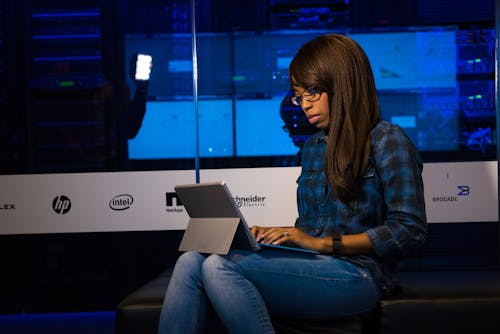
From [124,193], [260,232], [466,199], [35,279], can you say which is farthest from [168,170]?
[260,232]

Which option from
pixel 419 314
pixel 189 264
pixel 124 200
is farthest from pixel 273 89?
pixel 189 264

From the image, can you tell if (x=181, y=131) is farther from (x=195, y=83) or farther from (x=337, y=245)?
(x=337, y=245)

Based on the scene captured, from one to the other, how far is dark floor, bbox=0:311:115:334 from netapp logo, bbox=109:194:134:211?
1.98 feet

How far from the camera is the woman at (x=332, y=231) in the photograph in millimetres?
1816

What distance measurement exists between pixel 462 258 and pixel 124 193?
181 cm

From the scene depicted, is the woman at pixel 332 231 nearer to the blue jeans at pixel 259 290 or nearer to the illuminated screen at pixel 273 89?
the blue jeans at pixel 259 290

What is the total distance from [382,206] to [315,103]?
331mm

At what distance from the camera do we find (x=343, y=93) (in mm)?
1982

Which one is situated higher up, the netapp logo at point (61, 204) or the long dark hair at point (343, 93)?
the long dark hair at point (343, 93)

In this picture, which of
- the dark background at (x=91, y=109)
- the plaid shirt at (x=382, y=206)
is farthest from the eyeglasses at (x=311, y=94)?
the dark background at (x=91, y=109)

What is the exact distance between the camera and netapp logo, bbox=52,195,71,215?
12.6 feet

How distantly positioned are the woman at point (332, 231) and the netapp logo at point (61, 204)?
6.68 feet

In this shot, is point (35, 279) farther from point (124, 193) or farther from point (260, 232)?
point (260, 232)

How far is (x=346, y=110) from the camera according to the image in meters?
1.98
